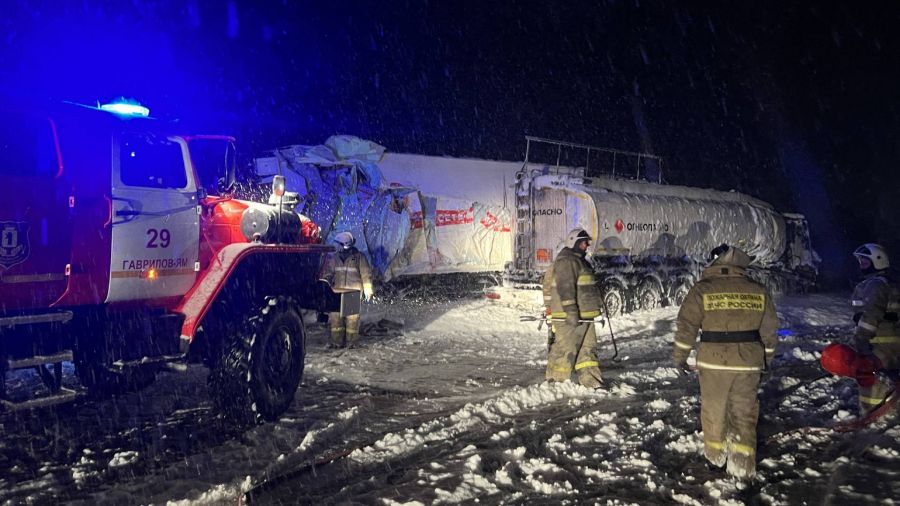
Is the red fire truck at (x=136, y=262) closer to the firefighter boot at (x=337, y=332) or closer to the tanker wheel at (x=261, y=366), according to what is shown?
the tanker wheel at (x=261, y=366)

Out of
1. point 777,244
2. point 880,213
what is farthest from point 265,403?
point 880,213

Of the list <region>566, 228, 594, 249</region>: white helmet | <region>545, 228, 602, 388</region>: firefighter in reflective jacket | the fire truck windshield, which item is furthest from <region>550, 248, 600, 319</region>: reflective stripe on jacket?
the fire truck windshield

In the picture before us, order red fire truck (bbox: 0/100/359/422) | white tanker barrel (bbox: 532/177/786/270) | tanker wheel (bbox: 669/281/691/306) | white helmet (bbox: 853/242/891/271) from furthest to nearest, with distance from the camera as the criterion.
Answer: tanker wheel (bbox: 669/281/691/306), white tanker barrel (bbox: 532/177/786/270), white helmet (bbox: 853/242/891/271), red fire truck (bbox: 0/100/359/422)

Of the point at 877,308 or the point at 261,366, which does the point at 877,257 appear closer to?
the point at 877,308

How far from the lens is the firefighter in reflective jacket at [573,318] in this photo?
7.57m

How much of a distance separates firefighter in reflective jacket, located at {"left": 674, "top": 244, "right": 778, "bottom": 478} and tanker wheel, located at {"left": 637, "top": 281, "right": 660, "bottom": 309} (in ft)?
35.8

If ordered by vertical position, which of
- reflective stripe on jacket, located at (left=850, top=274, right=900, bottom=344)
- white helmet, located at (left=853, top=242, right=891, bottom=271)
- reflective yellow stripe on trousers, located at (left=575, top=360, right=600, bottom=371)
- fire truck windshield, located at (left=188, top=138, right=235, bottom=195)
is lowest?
reflective yellow stripe on trousers, located at (left=575, top=360, right=600, bottom=371)

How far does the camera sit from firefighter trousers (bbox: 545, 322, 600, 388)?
7.60 meters

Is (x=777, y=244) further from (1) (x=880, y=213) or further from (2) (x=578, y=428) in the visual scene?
(1) (x=880, y=213)

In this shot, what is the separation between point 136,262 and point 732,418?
16.2 feet

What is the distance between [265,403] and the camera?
240 inches

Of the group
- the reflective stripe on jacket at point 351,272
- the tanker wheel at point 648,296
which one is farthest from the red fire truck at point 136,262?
the tanker wheel at point 648,296

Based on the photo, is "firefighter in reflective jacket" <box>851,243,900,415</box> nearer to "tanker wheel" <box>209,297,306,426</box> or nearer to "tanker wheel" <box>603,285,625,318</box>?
"tanker wheel" <box>209,297,306,426</box>

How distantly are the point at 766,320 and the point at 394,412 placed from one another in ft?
12.1
